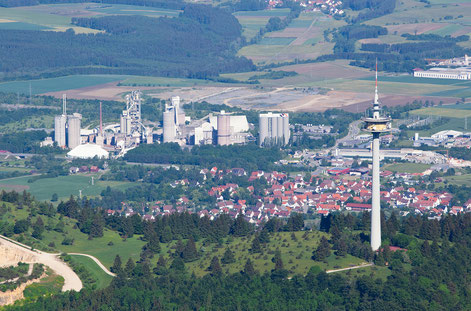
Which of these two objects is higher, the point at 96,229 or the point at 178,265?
the point at 96,229

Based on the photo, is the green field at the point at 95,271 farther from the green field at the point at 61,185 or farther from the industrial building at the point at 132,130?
the industrial building at the point at 132,130

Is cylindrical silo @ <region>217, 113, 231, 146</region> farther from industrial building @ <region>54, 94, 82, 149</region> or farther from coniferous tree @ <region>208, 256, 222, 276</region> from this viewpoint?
coniferous tree @ <region>208, 256, 222, 276</region>

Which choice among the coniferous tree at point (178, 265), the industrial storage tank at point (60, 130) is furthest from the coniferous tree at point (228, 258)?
the industrial storage tank at point (60, 130)

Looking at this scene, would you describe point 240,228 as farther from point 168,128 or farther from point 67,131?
point 67,131

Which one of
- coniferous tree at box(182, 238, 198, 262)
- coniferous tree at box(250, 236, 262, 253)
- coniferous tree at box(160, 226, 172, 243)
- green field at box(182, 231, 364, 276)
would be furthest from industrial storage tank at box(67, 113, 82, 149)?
coniferous tree at box(250, 236, 262, 253)

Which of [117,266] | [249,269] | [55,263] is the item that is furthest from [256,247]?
[55,263]

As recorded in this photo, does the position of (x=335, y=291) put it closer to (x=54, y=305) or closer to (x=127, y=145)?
(x=54, y=305)

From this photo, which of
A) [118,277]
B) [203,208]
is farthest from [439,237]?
[203,208]
